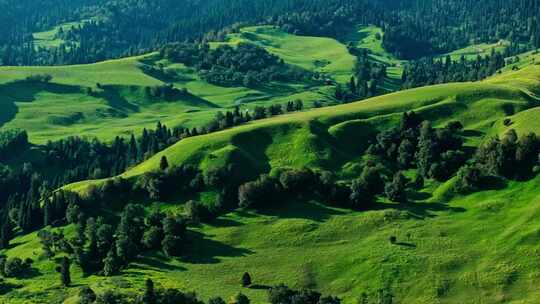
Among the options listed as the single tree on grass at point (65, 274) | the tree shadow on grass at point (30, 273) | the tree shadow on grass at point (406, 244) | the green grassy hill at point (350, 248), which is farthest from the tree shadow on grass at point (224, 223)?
the tree shadow on grass at point (30, 273)

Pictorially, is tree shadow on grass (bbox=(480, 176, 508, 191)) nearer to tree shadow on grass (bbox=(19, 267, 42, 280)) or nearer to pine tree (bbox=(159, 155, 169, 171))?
pine tree (bbox=(159, 155, 169, 171))

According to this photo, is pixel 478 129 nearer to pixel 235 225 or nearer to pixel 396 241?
pixel 396 241

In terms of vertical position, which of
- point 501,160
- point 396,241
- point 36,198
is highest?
point 501,160

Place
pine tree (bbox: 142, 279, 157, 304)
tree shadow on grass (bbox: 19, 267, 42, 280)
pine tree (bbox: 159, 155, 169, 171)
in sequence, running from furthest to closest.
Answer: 1. pine tree (bbox: 159, 155, 169, 171)
2. tree shadow on grass (bbox: 19, 267, 42, 280)
3. pine tree (bbox: 142, 279, 157, 304)

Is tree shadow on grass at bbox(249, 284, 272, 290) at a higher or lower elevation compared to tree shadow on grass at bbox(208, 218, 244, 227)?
lower

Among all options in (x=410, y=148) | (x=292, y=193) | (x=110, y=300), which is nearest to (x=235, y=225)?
(x=292, y=193)

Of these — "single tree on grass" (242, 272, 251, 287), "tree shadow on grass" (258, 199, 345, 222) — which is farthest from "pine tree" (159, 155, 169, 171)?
"single tree on grass" (242, 272, 251, 287)

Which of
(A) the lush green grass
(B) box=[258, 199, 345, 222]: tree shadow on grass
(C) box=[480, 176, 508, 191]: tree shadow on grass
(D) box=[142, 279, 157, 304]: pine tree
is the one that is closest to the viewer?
(D) box=[142, 279, 157, 304]: pine tree
